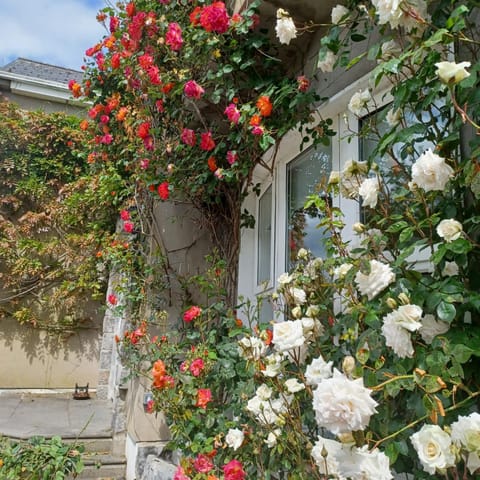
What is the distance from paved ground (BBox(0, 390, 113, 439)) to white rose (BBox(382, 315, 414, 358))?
4349 millimetres

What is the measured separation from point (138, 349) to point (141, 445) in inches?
37.0

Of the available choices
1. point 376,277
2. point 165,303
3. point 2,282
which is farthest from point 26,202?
point 376,277

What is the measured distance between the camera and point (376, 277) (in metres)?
1.66

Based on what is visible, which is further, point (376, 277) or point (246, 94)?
point (246, 94)

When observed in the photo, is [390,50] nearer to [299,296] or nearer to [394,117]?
[394,117]

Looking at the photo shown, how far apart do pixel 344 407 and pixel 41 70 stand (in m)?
12.2

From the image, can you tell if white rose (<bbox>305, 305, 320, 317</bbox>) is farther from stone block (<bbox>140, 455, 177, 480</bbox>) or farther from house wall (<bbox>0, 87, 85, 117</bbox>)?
house wall (<bbox>0, 87, 85, 117</bbox>)

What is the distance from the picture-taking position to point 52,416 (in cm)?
566

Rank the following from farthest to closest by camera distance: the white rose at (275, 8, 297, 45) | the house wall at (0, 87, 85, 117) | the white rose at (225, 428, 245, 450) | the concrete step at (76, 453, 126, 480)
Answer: the house wall at (0, 87, 85, 117), the concrete step at (76, 453, 126, 480), the white rose at (225, 428, 245, 450), the white rose at (275, 8, 297, 45)

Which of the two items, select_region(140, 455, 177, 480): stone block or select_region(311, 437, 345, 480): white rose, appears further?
select_region(140, 455, 177, 480): stone block

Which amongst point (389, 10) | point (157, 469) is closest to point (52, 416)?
point (157, 469)

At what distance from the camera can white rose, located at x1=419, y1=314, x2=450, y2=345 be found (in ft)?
5.06

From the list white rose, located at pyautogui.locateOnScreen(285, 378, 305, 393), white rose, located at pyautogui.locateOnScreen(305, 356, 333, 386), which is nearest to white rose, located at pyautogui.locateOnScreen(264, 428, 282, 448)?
white rose, located at pyautogui.locateOnScreen(285, 378, 305, 393)

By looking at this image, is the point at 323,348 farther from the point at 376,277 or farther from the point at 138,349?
the point at 138,349
